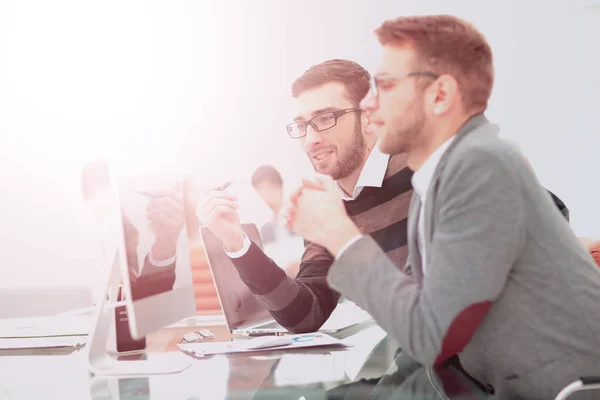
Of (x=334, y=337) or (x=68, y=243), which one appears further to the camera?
(x=68, y=243)

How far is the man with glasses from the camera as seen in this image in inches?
78.3

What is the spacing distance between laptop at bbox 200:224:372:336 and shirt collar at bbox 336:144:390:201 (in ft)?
1.32

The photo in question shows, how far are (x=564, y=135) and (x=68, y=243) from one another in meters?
1.88

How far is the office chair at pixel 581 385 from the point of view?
1.29m

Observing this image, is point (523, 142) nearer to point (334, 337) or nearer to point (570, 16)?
point (570, 16)

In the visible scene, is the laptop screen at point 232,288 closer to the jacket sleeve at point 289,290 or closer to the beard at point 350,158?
the jacket sleeve at point 289,290

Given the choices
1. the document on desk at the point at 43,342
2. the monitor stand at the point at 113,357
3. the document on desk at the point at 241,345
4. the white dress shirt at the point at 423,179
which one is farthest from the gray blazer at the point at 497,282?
the document on desk at the point at 43,342

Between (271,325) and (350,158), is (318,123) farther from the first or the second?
(271,325)

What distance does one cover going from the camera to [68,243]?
2.14 meters

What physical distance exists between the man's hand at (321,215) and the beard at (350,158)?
44 millimetres

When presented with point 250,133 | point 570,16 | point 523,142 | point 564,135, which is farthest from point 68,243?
point 570,16

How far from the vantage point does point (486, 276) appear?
134 centimetres

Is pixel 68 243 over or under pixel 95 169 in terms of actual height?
under

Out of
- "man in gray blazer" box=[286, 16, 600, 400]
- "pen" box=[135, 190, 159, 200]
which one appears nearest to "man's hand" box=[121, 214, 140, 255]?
"pen" box=[135, 190, 159, 200]
